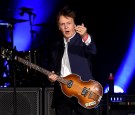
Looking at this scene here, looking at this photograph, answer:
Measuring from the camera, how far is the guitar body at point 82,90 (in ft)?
15.4

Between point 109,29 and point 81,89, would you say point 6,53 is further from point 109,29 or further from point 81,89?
point 109,29

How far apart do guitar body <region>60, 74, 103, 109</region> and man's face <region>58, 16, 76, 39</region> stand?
0.47 metres

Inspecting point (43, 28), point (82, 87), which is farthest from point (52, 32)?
point (82, 87)

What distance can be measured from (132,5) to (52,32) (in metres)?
2.00

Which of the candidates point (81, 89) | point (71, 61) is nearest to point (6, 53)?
point (71, 61)

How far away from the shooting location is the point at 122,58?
9281 mm

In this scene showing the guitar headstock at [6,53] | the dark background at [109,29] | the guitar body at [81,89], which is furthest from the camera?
the dark background at [109,29]

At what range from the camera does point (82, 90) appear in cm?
471

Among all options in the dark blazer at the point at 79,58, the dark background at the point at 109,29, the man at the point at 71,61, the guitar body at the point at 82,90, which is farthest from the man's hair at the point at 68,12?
the dark background at the point at 109,29

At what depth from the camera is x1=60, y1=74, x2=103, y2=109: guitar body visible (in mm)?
4691

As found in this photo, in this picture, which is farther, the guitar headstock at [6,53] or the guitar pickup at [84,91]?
the guitar headstock at [6,53]

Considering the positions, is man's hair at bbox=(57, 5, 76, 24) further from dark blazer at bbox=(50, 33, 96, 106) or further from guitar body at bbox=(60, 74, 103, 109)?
guitar body at bbox=(60, 74, 103, 109)

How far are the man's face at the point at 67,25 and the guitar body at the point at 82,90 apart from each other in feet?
→ 1.55

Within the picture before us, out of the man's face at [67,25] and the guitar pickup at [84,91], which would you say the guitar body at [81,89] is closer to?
the guitar pickup at [84,91]
